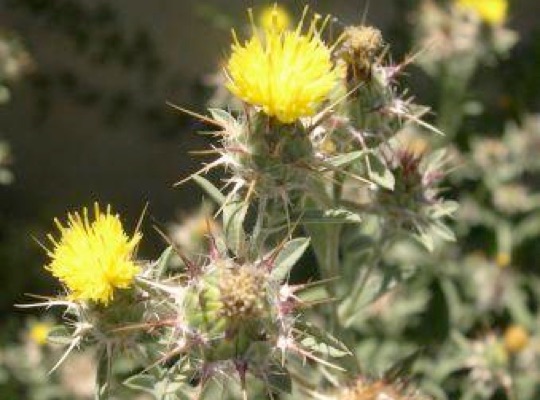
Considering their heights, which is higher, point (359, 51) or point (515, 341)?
point (359, 51)

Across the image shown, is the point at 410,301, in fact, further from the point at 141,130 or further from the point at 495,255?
the point at 141,130

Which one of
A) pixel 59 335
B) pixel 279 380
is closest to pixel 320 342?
pixel 279 380

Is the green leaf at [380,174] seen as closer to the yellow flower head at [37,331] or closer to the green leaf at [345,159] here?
the green leaf at [345,159]

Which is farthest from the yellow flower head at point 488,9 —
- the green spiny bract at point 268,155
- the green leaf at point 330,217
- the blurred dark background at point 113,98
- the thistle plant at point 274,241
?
the green spiny bract at point 268,155

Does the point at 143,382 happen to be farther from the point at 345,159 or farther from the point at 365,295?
the point at 365,295

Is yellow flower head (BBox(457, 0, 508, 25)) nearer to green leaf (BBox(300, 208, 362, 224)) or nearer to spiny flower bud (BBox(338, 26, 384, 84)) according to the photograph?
spiny flower bud (BBox(338, 26, 384, 84))

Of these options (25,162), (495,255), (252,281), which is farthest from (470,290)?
(25,162)
